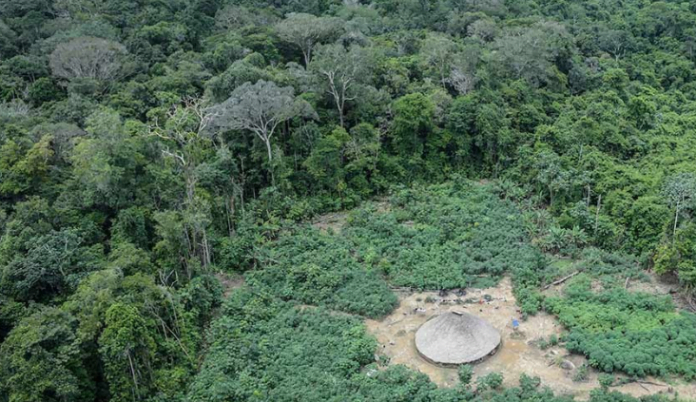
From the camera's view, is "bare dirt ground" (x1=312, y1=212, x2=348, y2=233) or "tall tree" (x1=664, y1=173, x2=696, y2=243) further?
"bare dirt ground" (x1=312, y1=212, x2=348, y2=233)

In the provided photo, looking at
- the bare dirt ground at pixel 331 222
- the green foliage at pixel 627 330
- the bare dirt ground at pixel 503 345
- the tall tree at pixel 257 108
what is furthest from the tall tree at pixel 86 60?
the green foliage at pixel 627 330

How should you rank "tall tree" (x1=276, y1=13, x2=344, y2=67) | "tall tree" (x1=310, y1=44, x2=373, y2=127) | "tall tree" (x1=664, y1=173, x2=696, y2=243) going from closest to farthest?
"tall tree" (x1=664, y1=173, x2=696, y2=243) < "tall tree" (x1=310, y1=44, x2=373, y2=127) < "tall tree" (x1=276, y1=13, x2=344, y2=67)

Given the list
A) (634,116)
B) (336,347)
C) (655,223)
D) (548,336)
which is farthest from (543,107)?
(336,347)

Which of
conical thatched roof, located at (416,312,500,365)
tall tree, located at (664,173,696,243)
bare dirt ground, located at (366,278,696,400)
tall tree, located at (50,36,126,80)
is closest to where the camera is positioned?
bare dirt ground, located at (366,278,696,400)

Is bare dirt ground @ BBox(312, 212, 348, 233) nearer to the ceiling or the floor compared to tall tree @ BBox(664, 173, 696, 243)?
nearer to the floor

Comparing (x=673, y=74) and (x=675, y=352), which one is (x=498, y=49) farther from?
(x=675, y=352)

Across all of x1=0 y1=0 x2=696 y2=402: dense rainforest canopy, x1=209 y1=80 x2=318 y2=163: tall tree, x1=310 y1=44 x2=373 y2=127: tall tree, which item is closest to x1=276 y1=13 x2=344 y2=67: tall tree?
x1=0 y1=0 x2=696 y2=402: dense rainforest canopy

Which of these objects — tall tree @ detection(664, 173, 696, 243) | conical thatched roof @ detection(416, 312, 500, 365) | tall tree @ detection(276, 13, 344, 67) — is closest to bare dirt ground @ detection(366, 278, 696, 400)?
conical thatched roof @ detection(416, 312, 500, 365)

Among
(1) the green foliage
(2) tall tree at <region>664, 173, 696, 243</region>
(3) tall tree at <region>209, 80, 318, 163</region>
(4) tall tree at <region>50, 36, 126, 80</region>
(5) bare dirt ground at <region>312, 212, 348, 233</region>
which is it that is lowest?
(1) the green foliage

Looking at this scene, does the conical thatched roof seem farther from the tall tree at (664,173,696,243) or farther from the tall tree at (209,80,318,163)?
the tall tree at (209,80,318,163)
